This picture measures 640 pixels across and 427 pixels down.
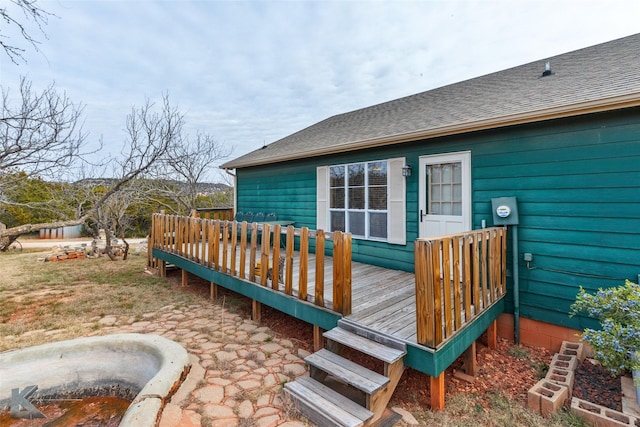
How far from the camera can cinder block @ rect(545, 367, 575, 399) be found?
8.63ft

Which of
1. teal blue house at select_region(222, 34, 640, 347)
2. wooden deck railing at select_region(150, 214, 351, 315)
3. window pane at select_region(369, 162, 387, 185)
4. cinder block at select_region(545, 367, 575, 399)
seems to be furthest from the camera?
window pane at select_region(369, 162, 387, 185)

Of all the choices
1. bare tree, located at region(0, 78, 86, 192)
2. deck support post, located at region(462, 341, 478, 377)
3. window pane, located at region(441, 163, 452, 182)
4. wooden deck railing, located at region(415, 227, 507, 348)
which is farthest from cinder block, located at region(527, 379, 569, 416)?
bare tree, located at region(0, 78, 86, 192)

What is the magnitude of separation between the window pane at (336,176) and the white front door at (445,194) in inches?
66.8

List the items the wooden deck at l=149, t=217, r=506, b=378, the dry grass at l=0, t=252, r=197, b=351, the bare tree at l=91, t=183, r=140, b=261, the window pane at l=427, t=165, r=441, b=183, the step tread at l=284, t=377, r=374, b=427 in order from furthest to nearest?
the bare tree at l=91, t=183, r=140, b=261 → the window pane at l=427, t=165, r=441, b=183 → the dry grass at l=0, t=252, r=197, b=351 → the wooden deck at l=149, t=217, r=506, b=378 → the step tread at l=284, t=377, r=374, b=427

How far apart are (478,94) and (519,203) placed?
2551mm

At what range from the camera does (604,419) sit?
220 centimetres

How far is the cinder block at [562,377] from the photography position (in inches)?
104

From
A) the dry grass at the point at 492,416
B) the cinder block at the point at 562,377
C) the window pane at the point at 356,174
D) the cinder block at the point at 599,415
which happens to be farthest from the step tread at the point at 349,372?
the window pane at the point at 356,174

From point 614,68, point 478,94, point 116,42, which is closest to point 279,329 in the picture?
point 478,94

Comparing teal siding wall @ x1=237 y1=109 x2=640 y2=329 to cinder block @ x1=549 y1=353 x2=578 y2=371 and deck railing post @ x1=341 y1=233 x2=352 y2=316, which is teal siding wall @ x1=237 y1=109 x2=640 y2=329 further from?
deck railing post @ x1=341 y1=233 x2=352 y2=316

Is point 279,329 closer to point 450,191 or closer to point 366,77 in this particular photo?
point 450,191

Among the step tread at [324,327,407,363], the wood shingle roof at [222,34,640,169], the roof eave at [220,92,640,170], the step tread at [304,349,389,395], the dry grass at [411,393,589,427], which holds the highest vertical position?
the wood shingle roof at [222,34,640,169]

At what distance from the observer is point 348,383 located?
234 cm

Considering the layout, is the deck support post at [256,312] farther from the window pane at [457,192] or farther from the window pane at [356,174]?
the window pane at [457,192]
